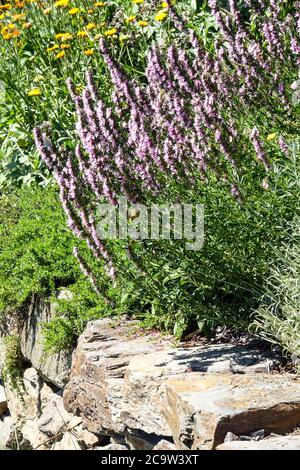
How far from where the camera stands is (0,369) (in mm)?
7148

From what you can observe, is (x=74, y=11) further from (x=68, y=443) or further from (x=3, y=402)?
(x=68, y=443)

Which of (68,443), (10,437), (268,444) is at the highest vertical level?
(268,444)

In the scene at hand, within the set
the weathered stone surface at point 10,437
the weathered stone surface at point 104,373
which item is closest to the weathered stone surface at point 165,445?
the weathered stone surface at point 104,373

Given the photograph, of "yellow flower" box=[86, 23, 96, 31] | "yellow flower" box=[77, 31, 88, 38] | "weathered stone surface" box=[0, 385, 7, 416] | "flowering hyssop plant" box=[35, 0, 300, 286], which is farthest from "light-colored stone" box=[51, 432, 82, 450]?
"yellow flower" box=[86, 23, 96, 31]

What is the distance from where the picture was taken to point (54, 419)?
18.9 ft

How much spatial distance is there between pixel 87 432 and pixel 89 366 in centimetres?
55

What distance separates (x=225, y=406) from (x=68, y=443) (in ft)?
6.56

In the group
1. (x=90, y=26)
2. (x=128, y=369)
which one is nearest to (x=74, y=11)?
(x=90, y=26)

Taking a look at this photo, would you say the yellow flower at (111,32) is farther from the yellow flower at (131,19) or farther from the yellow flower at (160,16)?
the yellow flower at (160,16)

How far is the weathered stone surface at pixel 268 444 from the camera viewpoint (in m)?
3.24

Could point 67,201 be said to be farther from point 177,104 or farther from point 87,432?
point 87,432

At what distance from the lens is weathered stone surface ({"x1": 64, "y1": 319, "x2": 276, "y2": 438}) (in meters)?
4.18

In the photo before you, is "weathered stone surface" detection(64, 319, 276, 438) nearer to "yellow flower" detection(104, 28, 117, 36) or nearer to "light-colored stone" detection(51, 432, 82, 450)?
"light-colored stone" detection(51, 432, 82, 450)

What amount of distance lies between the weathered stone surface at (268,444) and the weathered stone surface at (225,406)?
15cm
